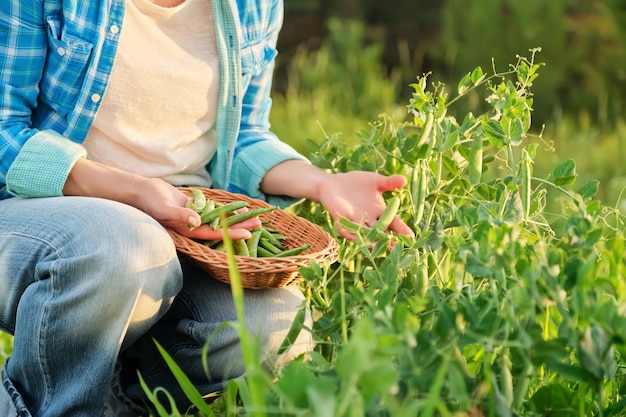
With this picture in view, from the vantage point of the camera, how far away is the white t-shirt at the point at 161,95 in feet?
6.48

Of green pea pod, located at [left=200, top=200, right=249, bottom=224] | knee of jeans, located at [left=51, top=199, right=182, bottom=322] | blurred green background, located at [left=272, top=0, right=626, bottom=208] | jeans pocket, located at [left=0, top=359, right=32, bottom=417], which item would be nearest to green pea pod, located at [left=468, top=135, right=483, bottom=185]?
green pea pod, located at [left=200, top=200, right=249, bottom=224]

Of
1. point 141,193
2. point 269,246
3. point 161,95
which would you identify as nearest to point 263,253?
point 269,246

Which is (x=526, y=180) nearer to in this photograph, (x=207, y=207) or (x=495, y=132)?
(x=495, y=132)

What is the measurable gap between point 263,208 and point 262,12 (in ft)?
1.70

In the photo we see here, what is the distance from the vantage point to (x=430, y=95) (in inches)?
73.9

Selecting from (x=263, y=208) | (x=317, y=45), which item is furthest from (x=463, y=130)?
(x=317, y=45)

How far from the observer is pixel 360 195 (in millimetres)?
1948

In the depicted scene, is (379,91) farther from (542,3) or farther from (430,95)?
(430,95)

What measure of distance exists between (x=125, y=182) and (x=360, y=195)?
477 mm

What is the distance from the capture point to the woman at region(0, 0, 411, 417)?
1682 mm

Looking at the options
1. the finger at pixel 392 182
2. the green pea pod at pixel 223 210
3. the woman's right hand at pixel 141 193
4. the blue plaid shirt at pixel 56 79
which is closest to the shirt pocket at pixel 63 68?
the blue plaid shirt at pixel 56 79

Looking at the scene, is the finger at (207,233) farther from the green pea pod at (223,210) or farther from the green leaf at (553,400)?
the green leaf at (553,400)

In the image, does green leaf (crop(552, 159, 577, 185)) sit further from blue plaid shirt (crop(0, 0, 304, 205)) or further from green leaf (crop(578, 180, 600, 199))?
blue plaid shirt (crop(0, 0, 304, 205))

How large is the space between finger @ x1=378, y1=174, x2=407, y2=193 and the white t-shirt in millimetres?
456
